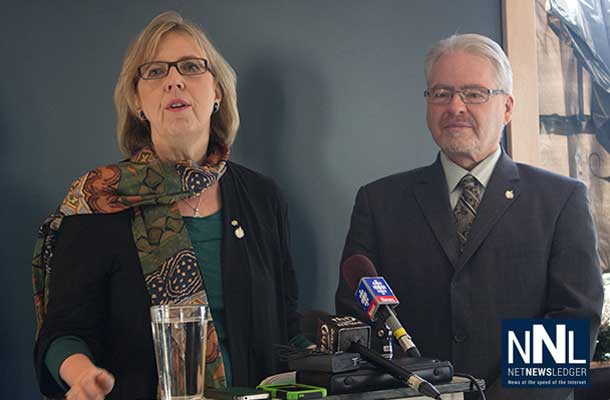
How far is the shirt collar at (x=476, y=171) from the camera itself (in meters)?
2.97

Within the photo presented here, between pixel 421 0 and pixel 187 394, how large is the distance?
8.35 ft

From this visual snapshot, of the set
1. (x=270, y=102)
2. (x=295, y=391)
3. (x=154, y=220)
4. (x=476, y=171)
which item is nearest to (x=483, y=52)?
(x=476, y=171)

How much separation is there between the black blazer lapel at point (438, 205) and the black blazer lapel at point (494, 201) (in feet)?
0.18

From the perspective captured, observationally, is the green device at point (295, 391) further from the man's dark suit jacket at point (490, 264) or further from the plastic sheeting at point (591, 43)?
the plastic sheeting at point (591, 43)

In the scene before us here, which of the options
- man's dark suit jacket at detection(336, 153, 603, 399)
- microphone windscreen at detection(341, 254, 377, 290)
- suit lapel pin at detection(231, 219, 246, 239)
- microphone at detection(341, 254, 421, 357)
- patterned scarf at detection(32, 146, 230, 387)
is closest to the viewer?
microphone at detection(341, 254, 421, 357)

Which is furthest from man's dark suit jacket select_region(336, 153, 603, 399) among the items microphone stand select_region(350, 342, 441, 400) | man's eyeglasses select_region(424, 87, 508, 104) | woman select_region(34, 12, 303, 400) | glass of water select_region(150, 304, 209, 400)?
glass of water select_region(150, 304, 209, 400)

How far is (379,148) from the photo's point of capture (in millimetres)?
3607

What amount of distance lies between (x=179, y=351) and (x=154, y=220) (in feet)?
3.06

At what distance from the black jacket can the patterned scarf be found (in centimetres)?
3

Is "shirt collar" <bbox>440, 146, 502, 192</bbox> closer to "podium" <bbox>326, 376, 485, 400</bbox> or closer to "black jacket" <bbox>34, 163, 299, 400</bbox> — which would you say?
"black jacket" <bbox>34, 163, 299, 400</bbox>

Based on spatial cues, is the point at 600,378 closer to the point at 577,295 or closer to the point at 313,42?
the point at 577,295

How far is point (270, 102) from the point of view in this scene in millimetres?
3355

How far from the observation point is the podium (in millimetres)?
1682

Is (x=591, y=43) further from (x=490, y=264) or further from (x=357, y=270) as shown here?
(x=357, y=270)
